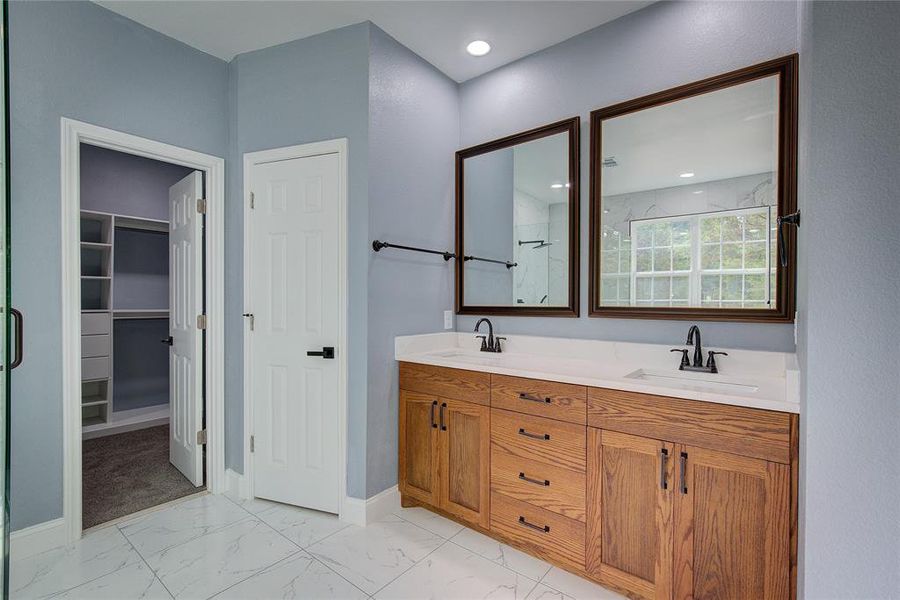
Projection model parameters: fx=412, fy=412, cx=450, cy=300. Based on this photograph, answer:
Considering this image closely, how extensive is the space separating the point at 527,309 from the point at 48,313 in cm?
249

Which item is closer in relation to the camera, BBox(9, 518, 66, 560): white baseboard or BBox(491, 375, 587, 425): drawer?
BBox(491, 375, 587, 425): drawer

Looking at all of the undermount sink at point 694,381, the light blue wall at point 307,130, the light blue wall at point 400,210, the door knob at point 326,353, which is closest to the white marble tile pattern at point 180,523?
the light blue wall at point 307,130

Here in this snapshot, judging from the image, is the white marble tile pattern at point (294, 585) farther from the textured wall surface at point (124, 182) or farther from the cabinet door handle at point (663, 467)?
the textured wall surface at point (124, 182)

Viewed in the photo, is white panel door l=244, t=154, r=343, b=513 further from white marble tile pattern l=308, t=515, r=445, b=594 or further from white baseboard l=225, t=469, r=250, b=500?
white marble tile pattern l=308, t=515, r=445, b=594

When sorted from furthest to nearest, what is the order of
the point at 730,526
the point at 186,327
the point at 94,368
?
the point at 94,368, the point at 186,327, the point at 730,526

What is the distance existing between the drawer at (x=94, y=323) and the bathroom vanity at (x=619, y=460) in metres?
2.96

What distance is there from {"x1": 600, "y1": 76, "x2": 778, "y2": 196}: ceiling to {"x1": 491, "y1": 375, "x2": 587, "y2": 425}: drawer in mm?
1120

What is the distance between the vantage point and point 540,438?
6.22ft

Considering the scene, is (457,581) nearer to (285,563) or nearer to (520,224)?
(285,563)

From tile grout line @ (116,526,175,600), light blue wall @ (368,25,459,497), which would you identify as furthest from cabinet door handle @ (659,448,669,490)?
tile grout line @ (116,526,175,600)

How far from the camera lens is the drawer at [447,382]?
2.11m

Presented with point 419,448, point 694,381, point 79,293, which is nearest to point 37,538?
point 79,293

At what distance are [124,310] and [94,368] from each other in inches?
22.3

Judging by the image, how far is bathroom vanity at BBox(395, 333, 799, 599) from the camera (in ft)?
4.53
